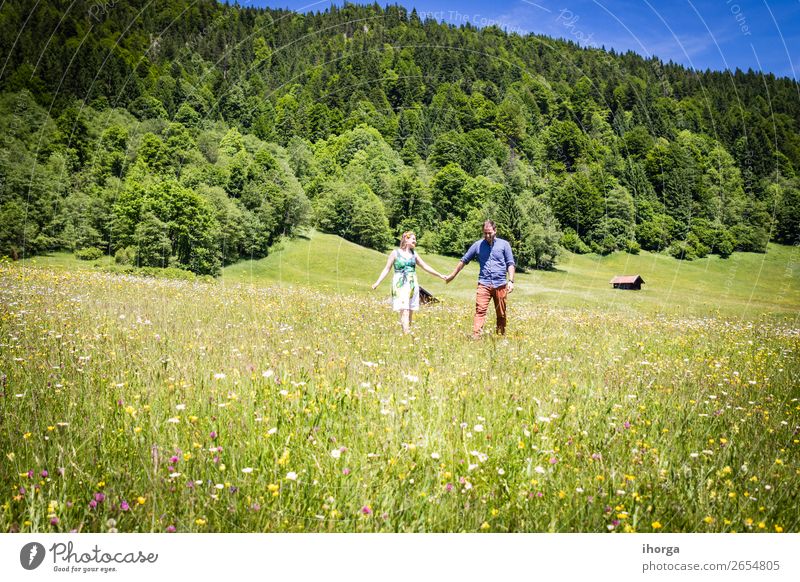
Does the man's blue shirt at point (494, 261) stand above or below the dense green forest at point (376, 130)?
below

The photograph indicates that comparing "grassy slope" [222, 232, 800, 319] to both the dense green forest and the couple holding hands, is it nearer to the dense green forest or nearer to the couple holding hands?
the dense green forest

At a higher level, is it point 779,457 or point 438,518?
point 779,457

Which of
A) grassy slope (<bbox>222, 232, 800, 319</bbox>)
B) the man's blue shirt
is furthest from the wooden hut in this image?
the man's blue shirt

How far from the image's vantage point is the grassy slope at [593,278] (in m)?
23.6

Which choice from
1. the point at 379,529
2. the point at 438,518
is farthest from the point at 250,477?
the point at 438,518

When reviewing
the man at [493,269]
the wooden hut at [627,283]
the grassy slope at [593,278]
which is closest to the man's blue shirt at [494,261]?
the man at [493,269]

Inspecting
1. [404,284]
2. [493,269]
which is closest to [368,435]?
[404,284]

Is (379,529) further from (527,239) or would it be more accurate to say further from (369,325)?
(527,239)

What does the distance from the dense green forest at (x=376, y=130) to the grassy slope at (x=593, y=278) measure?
2137mm

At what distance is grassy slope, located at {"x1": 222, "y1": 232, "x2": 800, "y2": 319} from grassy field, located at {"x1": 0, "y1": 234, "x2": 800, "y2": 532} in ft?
42.2

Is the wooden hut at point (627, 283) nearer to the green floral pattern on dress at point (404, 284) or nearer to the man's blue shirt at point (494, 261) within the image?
the man's blue shirt at point (494, 261)

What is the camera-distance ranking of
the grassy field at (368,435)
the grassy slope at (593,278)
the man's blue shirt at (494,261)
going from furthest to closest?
the grassy slope at (593,278), the man's blue shirt at (494,261), the grassy field at (368,435)

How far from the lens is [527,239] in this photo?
29.8 meters

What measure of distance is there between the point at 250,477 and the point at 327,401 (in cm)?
133
